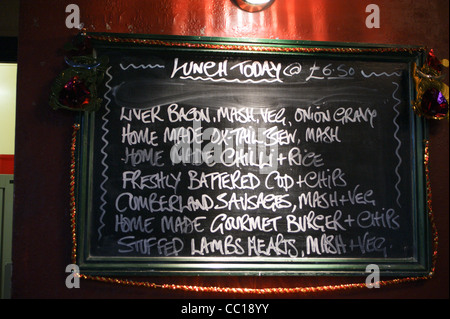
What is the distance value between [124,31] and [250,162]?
0.85 m

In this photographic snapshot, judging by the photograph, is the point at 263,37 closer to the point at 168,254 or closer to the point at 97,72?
the point at 97,72

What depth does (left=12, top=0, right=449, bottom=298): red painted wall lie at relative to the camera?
71.9 inches

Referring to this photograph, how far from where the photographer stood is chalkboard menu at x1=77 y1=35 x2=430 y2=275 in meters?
1.85

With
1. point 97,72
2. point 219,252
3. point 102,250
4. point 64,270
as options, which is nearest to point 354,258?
point 219,252

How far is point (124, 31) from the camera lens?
193cm

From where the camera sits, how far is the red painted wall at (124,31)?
1827 millimetres

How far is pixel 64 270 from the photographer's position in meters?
1.83

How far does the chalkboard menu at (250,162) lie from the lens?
185cm

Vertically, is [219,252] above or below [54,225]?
below

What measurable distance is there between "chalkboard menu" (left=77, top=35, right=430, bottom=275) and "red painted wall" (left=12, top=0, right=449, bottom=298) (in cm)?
9

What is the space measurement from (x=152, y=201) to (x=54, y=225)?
0.44 meters

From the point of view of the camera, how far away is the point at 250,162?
6.30 feet

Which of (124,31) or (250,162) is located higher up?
(124,31)

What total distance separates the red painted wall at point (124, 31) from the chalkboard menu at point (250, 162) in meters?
0.09
